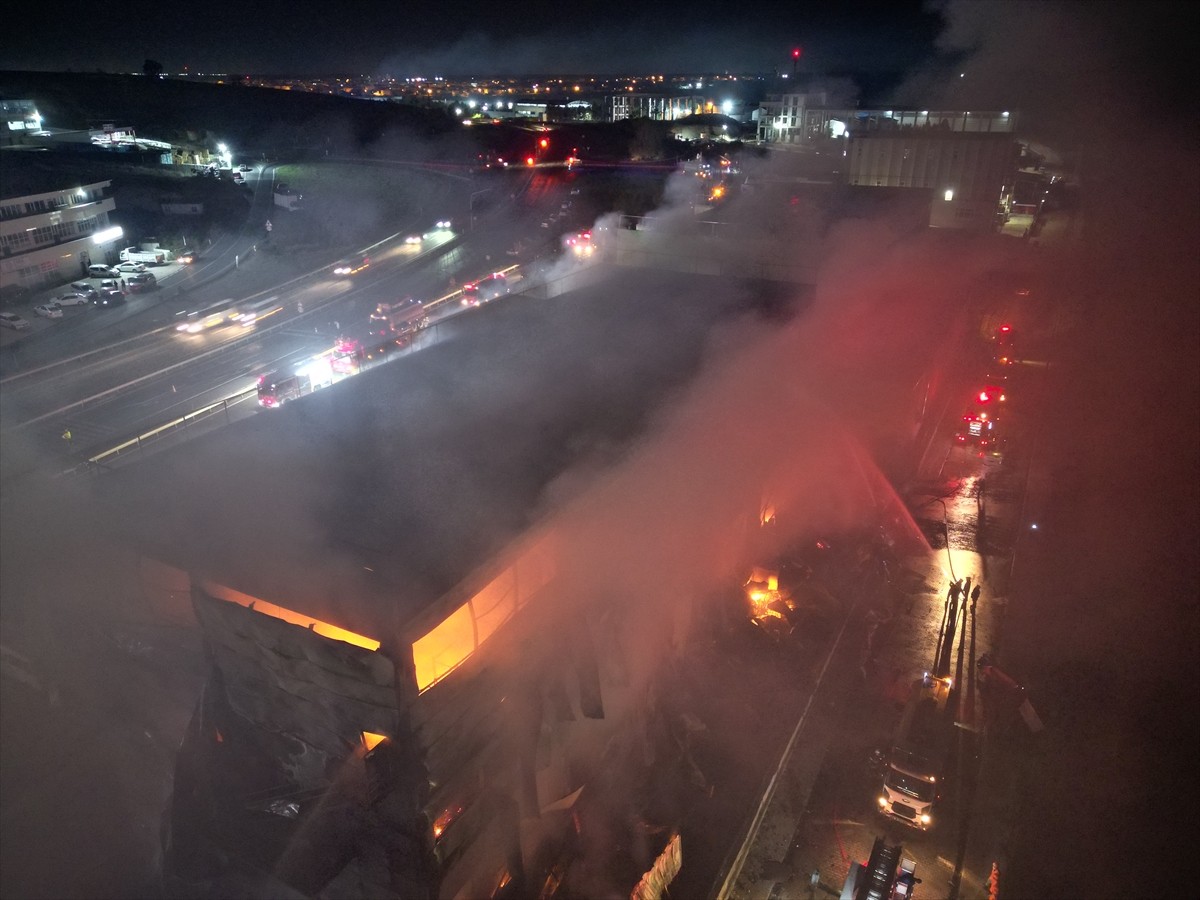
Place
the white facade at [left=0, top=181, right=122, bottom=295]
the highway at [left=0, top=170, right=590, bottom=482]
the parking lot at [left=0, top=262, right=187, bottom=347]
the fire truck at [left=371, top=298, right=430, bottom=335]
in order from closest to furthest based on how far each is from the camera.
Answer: the parking lot at [left=0, top=262, right=187, bottom=347] → the white facade at [left=0, top=181, right=122, bottom=295] → the highway at [left=0, top=170, right=590, bottom=482] → the fire truck at [left=371, top=298, right=430, bottom=335]

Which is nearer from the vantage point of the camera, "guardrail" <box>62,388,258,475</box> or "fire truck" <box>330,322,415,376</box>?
"guardrail" <box>62,388,258,475</box>

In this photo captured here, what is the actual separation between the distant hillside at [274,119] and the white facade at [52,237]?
7033mm

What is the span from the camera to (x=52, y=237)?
9.68 metres

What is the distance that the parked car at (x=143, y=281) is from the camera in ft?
38.8

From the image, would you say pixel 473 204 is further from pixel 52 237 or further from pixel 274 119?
pixel 52 237

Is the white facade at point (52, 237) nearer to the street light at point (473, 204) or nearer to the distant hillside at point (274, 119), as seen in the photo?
the distant hillside at point (274, 119)

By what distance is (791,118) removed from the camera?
17.0 m

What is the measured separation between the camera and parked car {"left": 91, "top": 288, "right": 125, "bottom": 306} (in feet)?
32.8

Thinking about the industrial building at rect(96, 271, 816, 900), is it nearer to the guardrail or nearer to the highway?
the guardrail

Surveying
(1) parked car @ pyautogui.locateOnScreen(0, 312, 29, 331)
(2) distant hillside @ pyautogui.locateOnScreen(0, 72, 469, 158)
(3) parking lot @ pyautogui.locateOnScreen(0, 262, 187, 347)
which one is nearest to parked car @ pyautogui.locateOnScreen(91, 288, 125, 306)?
(3) parking lot @ pyautogui.locateOnScreen(0, 262, 187, 347)

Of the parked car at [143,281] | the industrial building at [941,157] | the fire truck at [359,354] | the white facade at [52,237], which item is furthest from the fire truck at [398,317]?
the industrial building at [941,157]

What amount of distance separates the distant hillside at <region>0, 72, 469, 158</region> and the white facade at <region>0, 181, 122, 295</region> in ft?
23.1

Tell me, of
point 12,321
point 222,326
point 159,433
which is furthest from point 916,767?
point 222,326

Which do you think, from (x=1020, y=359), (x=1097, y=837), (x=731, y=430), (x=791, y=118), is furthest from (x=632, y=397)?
(x=791, y=118)
